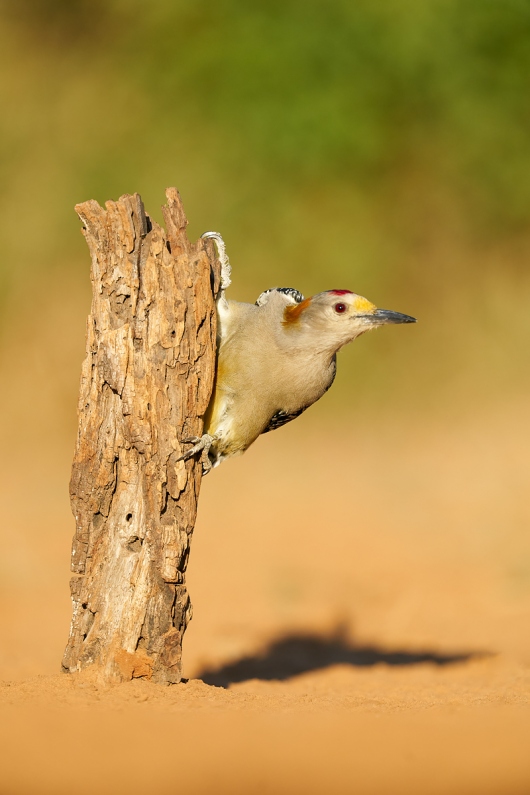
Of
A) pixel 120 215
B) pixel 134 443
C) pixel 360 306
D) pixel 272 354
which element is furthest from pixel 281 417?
pixel 120 215

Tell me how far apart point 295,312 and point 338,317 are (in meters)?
0.23

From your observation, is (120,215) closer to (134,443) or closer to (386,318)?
(134,443)

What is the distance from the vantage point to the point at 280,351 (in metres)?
4.88

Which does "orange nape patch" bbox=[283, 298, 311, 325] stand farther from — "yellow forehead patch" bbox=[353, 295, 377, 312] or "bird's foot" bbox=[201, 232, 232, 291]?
"bird's foot" bbox=[201, 232, 232, 291]

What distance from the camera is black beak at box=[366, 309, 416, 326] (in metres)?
4.71

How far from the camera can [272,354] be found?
4.88 metres

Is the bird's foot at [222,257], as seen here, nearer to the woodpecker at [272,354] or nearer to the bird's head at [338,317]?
the woodpecker at [272,354]

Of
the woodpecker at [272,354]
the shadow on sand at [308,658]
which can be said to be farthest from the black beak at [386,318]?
the shadow on sand at [308,658]

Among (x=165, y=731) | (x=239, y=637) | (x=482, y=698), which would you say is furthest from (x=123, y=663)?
(x=239, y=637)

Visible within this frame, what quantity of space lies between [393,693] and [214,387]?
6.02 feet

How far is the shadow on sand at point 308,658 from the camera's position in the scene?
258 inches

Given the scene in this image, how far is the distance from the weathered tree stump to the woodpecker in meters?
0.36

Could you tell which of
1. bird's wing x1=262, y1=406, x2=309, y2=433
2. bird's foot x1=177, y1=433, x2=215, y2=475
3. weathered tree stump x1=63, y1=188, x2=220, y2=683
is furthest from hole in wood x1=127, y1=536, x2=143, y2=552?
bird's wing x1=262, y1=406, x2=309, y2=433

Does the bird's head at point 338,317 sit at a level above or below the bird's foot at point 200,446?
above
